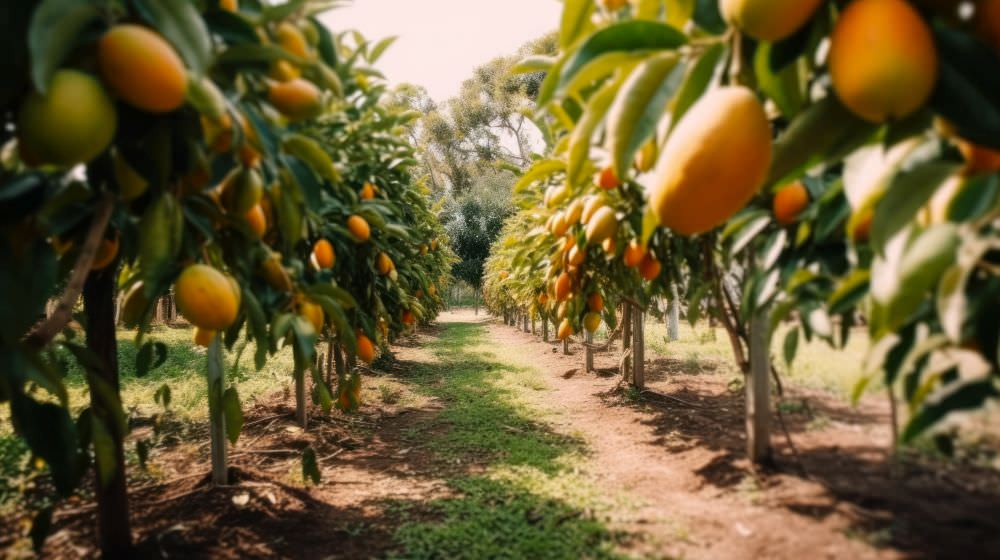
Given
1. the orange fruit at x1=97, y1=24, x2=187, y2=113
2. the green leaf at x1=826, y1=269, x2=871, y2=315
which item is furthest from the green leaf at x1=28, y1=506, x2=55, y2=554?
the green leaf at x1=826, y1=269, x2=871, y2=315

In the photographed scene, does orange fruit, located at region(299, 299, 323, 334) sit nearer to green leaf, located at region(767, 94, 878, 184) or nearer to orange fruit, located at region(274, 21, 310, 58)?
orange fruit, located at region(274, 21, 310, 58)

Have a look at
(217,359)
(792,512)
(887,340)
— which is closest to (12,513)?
(217,359)

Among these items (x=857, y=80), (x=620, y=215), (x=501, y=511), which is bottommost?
(x=501, y=511)

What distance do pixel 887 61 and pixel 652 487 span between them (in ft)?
5.05

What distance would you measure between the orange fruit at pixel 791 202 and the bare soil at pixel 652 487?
0.27 meters

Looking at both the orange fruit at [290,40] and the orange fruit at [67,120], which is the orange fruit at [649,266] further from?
the orange fruit at [67,120]

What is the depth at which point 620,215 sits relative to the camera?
174 cm

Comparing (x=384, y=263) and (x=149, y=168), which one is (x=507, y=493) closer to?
(x=384, y=263)

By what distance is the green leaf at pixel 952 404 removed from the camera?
389 millimetres

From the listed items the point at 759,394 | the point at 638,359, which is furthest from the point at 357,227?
the point at 638,359

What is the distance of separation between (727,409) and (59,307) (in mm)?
1464

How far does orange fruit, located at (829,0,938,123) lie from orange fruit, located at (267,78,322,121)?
77 cm

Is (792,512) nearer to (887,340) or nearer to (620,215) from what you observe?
(887,340)

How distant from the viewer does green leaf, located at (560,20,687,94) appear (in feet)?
1.78
